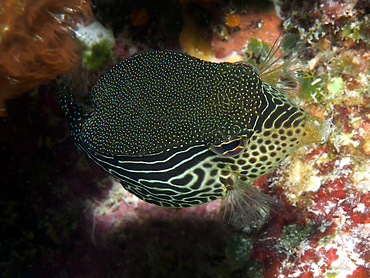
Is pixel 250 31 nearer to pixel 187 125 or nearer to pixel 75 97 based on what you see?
pixel 187 125

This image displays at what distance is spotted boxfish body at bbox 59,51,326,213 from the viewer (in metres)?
2.41

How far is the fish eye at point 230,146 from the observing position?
7.95ft

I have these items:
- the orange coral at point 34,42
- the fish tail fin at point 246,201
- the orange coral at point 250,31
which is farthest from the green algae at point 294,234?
the orange coral at point 34,42

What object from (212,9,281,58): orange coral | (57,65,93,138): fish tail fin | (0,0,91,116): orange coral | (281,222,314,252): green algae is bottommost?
(281,222,314,252): green algae

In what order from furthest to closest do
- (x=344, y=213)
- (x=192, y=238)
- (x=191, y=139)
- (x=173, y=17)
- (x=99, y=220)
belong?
1. (x=99, y=220)
2. (x=192, y=238)
3. (x=173, y=17)
4. (x=344, y=213)
5. (x=191, y=139)

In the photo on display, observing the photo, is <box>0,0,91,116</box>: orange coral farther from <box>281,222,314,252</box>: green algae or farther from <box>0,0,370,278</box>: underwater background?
<box>281,222,314,252</box>: green algae

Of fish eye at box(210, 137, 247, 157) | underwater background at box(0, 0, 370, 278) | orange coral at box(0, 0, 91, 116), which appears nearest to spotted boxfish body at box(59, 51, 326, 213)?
fish eye at box(210, 137, 247, 157)

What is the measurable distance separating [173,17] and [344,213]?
3.08 meters

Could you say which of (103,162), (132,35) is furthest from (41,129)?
(103,162)

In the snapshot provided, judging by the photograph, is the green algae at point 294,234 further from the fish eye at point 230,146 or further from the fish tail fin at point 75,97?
the fish tail fin at point 75,97

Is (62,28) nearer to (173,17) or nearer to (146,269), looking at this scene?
(173,17)

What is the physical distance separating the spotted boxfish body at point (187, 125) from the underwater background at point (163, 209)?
2.00 ft

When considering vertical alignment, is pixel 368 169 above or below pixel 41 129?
above

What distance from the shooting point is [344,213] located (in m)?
2.99
